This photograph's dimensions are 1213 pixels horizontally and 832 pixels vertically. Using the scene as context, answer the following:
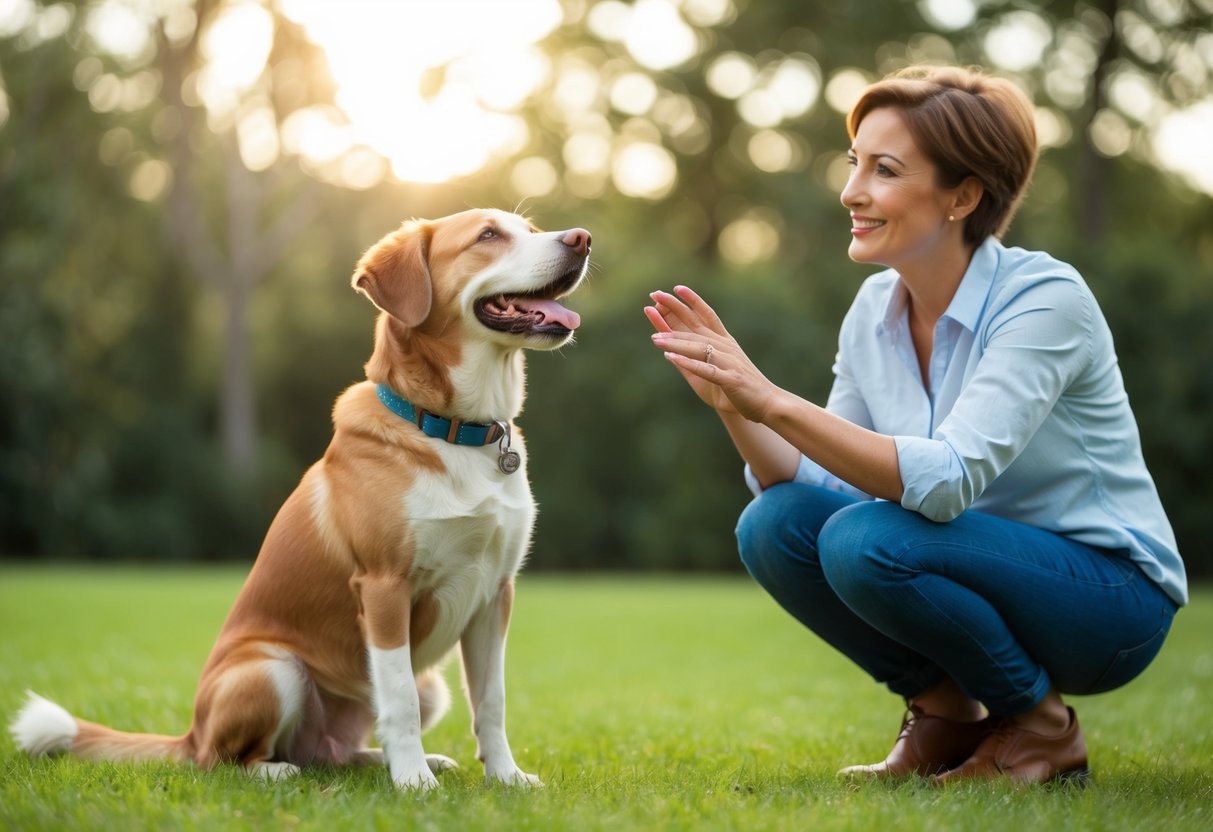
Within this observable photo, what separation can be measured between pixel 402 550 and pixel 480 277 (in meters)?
0.85

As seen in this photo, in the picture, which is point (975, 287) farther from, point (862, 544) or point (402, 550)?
point (402, 550)

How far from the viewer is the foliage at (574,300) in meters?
17.8

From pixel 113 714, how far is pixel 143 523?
54.5 ft

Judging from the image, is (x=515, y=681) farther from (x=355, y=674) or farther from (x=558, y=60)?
(x=558, y=60)

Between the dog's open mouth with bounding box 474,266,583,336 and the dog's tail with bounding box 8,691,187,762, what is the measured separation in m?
1.48

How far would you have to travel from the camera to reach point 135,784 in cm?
278

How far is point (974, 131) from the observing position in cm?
313

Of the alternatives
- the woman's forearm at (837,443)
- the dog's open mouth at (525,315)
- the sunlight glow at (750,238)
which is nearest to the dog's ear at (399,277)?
the dog's open mouth at (525,315)

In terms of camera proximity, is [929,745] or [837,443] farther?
[929,745]

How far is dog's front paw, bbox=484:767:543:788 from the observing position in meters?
3.04

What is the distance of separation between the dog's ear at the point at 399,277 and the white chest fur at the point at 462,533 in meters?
0.42

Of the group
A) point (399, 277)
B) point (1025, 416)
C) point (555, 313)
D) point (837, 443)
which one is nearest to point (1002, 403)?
point (1025, 416)

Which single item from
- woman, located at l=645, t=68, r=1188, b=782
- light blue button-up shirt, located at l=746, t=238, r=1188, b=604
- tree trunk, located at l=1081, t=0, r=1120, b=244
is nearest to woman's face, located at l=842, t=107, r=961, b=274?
woman, located at l=645, t=68, r=1188, b=782

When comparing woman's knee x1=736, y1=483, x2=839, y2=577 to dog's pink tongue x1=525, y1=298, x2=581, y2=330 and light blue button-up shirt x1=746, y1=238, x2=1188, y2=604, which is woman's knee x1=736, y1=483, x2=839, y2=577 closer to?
light blue button-up shirt x1=746, y1=238, x2=1188, y2=604
